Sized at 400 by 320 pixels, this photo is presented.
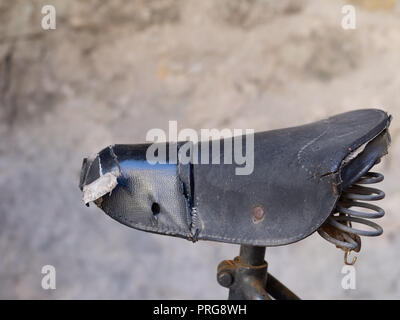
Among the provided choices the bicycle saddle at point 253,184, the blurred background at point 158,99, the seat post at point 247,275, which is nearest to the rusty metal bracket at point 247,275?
the seat post at point 247,275

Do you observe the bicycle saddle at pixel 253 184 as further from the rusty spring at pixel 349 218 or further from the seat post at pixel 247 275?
the seat post at pixel 247 275

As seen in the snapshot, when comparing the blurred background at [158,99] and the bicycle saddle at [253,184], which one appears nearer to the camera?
the bicycle saddle at [253,184]

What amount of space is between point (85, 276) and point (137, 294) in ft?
0.56

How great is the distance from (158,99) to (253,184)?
3.11ft

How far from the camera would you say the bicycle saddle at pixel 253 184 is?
0.79 meters

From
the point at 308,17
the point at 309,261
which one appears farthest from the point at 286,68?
the point at 309,261

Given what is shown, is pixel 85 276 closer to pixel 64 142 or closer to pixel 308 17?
pixel 64 142

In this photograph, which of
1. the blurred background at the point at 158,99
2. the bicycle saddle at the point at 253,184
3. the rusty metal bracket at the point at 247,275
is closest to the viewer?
the bicycle saddle at the point at 253,184

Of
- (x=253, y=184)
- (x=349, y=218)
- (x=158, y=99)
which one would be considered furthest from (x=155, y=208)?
(x=158, y=99)

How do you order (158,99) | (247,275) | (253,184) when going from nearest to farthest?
1. (253,184)
2. (247,275)
3. (158,99)

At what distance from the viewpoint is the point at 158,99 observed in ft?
5.66

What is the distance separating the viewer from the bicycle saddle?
2.59 ft

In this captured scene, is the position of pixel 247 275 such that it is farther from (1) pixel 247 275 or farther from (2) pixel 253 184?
(2) pixel 253 184

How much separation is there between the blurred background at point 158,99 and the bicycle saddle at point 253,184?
0.80m
